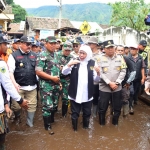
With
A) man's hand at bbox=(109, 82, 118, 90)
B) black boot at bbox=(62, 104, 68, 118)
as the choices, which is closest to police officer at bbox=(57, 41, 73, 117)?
black boot at bbox=(62, 104, 68, 118)

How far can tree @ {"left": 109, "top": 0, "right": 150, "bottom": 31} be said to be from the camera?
27.6m

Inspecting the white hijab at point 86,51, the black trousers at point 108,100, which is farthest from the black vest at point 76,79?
the black trousers at point 108,100

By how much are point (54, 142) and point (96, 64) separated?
180 cm

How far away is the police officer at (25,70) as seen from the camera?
502cm

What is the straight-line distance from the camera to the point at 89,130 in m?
5.22

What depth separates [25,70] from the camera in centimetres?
506

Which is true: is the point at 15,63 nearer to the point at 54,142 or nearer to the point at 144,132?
the point at 54,142

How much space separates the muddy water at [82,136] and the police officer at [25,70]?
561 mm

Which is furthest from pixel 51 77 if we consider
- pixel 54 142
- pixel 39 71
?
pixel 54 142

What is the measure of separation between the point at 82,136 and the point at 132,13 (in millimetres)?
25313

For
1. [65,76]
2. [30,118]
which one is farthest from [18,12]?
[30,118]

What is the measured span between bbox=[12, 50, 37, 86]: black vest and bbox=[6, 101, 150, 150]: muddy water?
103 centimetres

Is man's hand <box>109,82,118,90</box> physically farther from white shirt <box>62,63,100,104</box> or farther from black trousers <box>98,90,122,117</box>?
Result: white shirt <box>62,63,100,104</box>

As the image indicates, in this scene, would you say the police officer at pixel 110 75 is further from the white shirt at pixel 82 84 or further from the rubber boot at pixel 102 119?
the white shirt at pixel 82 84
